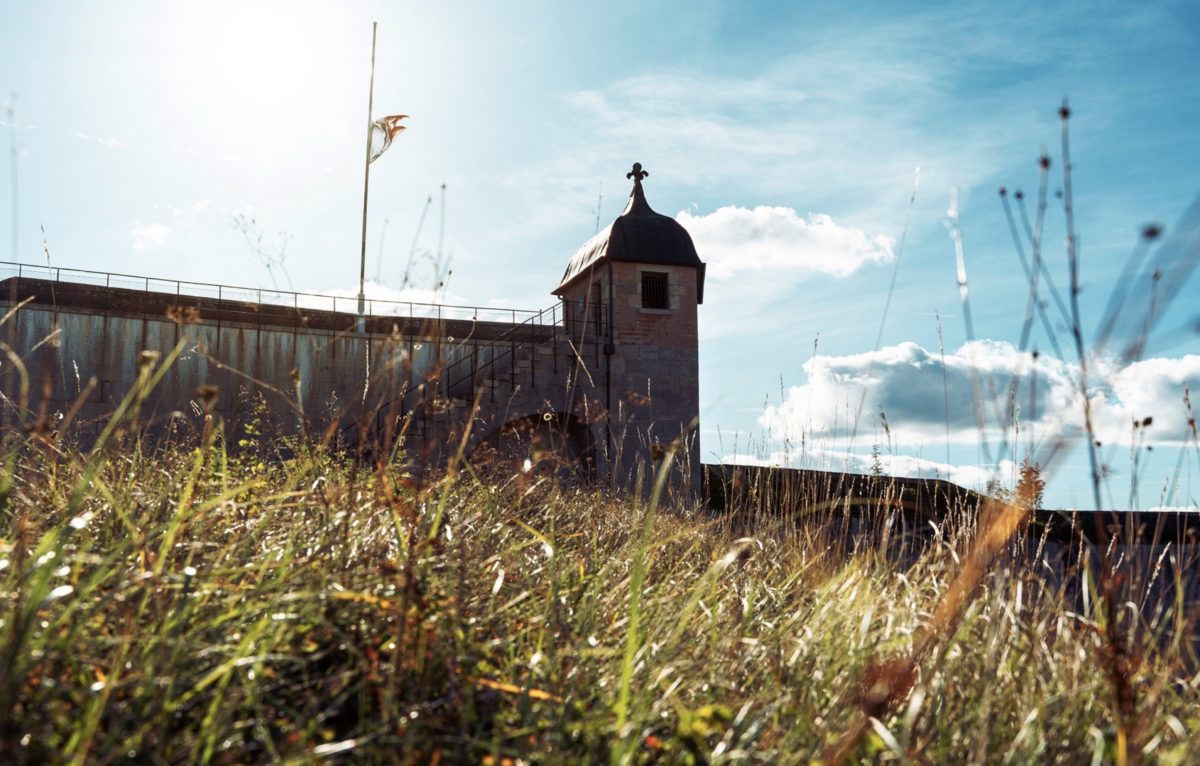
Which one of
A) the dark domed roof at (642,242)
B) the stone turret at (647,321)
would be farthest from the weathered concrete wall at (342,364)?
the dark domed roof at (642,242)

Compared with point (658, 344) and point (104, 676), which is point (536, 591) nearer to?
point (104, 676)

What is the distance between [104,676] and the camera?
2240 millimetres

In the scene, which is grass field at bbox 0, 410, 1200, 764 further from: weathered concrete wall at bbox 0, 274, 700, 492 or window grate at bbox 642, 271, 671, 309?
window grate at bbox 642, 271, 671, 309

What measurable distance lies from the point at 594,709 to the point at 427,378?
3.49 ft

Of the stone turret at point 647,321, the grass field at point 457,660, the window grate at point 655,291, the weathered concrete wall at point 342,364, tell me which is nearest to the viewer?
the grass field at point 457,660

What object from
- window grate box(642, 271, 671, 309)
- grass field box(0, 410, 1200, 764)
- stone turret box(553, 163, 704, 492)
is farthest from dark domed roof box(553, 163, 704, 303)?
grass field box(0, 410, 1200, 764)

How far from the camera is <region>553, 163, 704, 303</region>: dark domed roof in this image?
16.2 metres

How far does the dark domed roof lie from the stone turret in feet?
0.05

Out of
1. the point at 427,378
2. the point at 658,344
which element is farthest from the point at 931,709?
the point at 658,344

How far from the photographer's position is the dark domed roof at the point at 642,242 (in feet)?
53.2

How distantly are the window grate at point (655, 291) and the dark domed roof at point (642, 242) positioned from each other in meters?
0.35

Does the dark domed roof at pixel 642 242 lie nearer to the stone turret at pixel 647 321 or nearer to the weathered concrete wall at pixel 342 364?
the stone turret at pixel 647 321

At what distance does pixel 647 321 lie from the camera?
1630 centimetres

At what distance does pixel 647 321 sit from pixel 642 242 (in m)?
1.33
